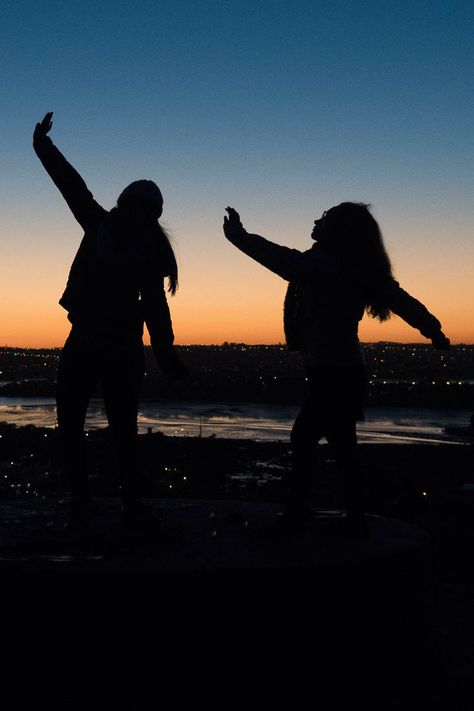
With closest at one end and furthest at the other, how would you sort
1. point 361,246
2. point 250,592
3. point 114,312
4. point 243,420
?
point 250,592
point 361,246
point 114,312
point 243,420

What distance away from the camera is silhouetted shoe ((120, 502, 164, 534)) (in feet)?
11.2

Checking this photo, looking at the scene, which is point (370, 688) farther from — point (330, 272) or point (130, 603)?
point (330, 272)

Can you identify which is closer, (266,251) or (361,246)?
(266,251)

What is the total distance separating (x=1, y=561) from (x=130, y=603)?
0.56 meters

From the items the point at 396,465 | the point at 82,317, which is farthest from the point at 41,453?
the point at 82,317

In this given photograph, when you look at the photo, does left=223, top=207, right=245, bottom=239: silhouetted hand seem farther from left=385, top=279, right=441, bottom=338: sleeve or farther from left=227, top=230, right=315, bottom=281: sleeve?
left=385, top=279, right=441, bottom=338: sleeve

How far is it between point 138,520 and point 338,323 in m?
1.35

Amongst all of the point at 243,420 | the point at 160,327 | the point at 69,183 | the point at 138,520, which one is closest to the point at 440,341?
the point at 160,327

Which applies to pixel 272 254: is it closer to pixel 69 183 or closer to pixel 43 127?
pixel 69 183

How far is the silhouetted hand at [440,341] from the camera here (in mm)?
3115

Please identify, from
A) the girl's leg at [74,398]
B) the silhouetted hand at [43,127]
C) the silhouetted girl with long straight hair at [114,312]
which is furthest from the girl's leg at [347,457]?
the silhouetted hand at [43,127]

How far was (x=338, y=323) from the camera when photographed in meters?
3.34

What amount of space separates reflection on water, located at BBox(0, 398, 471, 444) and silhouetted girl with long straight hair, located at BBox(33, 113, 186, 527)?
130 ft

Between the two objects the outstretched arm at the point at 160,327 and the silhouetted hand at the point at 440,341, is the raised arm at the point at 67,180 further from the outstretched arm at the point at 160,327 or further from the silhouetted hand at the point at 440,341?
the silhouetted hand at the point at 440,341
